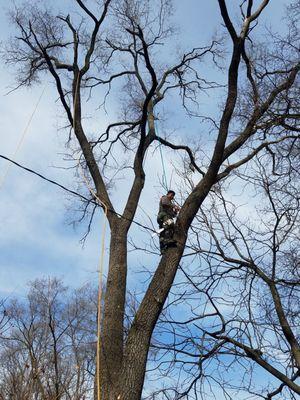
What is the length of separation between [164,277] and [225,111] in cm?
204

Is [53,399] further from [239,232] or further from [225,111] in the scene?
[239,232]

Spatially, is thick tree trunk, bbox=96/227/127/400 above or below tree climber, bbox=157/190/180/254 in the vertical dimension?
below

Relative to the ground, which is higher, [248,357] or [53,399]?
[248,357]

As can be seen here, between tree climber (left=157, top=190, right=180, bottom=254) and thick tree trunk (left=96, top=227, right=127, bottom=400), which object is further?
tree climber (left=157, top=190, right=180, bottom=254)

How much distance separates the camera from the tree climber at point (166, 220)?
6.04 m

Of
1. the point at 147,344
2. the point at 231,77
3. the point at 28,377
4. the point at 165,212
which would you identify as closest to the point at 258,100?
the point at 231,77

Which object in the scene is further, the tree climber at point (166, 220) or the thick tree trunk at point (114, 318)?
the tree climber at point (166, 220)

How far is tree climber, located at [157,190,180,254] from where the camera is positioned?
19.8 ft

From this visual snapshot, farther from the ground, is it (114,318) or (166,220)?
(166,220)

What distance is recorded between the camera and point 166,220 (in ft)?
21.0

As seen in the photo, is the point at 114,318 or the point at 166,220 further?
the point at 166,220

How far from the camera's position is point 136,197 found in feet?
22.9

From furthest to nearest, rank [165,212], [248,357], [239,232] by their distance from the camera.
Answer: [239,232] < [248,357] < [165,212]

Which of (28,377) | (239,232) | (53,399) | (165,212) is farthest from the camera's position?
(239,232)
